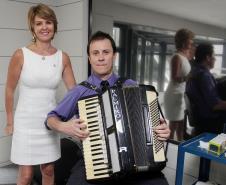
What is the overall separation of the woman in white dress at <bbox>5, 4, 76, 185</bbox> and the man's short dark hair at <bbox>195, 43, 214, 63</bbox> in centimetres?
90

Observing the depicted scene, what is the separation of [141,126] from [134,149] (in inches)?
4.7

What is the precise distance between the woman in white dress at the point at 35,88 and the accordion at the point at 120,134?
0.47 meters

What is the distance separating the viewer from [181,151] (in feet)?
5.29

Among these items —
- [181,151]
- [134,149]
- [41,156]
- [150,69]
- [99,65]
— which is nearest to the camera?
[134,149]


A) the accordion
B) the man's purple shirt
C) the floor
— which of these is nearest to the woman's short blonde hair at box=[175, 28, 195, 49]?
the man's purple shirt

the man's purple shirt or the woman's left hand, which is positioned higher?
the man's purple shirt

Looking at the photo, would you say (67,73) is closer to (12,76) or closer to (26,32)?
(12,76)

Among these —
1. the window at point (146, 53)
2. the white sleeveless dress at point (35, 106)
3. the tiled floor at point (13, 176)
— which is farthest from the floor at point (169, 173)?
the white sleeveless dress at point (35, 106)

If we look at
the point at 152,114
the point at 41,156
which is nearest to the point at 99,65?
the point at 152,114

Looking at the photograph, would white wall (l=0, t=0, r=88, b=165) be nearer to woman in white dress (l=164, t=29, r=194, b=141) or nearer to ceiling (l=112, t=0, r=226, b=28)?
ceiling (l=112, t=0, r=226, b=28)

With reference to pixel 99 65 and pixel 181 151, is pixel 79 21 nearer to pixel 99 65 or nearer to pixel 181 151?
pixel 99 65

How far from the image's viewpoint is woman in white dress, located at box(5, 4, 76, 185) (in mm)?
1621

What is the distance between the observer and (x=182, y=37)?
6.14 feet

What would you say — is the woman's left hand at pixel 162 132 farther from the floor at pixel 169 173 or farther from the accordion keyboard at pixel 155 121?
the floor at pixel 169 173
